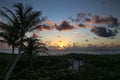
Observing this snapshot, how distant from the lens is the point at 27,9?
23484mm

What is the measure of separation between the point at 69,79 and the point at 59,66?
12.0 m

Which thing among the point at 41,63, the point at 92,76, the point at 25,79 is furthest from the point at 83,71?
the point at 41,63

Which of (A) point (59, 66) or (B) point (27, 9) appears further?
(A) point (59, 66)

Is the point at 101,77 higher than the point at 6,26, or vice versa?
the point at 6,26

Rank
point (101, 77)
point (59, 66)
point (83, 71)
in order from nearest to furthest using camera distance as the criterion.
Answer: point (101, 77) < point (83, 71) < point (59, 66)

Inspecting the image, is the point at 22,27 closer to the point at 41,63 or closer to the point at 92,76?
the point at 92,76

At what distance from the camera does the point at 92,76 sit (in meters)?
23.8

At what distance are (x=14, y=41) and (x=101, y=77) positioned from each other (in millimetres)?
15401

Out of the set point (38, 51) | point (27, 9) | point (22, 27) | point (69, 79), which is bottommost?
point (69, 79)

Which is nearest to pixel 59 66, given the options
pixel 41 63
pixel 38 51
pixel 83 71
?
pixel 38 51

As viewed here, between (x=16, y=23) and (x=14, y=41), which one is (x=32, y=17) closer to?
(x=16, y=23)

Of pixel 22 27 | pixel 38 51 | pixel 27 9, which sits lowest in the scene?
pixel 38 51

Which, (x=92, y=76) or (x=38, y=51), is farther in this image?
(x=38, y=51)

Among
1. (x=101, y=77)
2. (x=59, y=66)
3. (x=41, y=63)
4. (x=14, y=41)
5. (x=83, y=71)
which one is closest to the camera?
(x=101, y=77)
